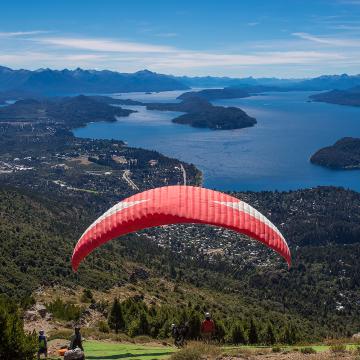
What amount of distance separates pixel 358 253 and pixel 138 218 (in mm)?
119478

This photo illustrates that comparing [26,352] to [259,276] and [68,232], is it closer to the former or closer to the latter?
[68,232]

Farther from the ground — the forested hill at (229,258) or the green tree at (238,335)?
the green tree at (238,335)

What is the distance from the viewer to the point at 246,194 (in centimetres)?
18762

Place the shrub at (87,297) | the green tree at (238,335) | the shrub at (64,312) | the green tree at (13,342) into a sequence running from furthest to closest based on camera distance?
1. the shrub at (87,297)
2. the shrub at (64,312)
3. the green tree at (238,335)
4. the green tree at (13,342)

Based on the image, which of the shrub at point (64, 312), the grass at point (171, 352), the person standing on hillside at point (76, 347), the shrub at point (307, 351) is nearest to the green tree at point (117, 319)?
the shrub at point (64, 312)

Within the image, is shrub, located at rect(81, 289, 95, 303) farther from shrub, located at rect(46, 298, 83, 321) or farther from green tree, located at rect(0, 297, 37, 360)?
green tree, located at rect(0, 297, 37, 360)

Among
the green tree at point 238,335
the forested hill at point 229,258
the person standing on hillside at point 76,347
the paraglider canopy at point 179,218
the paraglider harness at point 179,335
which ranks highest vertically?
the paraglider canopy at point 179,218

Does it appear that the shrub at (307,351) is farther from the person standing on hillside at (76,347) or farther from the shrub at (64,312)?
the shrub at (64,312)

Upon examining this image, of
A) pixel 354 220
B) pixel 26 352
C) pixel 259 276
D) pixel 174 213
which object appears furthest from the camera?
pixel 354 220

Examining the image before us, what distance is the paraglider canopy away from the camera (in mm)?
16609

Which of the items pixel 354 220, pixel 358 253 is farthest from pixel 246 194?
pixel 358 253

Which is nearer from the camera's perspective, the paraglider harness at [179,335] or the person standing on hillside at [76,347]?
the person standing on hillside at [76,347]

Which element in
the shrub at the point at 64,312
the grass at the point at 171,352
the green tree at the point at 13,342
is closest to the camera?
the green tree at the point at 13,342

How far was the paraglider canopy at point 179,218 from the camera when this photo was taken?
16609 mm
